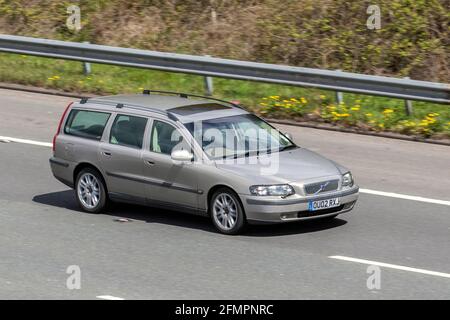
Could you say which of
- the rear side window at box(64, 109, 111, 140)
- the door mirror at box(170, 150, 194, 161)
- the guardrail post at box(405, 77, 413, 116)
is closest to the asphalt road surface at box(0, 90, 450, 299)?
the door mirror at box(170, 150, 194, 161)

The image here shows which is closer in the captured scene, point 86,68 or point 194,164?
point 194,164

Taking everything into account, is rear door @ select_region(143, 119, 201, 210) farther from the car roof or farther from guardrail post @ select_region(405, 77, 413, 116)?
guardrail post @ select_region(405, 77, 413, 116)

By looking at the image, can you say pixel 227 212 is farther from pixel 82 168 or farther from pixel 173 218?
pixel 82 168

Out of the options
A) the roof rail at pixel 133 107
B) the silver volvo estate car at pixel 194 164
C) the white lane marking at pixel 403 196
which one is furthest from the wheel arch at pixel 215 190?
the white lane marking at pixel 403 196

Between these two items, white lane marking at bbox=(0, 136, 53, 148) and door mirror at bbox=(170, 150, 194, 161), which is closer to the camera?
door mirror at bbox=(170, 150, 194, 161)

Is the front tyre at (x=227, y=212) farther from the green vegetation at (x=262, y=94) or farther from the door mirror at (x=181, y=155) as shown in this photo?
the green vegetation at (x=262, y=94)

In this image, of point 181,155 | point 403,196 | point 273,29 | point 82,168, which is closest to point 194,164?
point 181,155

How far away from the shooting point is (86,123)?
1449cm

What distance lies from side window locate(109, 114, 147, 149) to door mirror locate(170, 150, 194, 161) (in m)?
0.77

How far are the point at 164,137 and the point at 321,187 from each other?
216cm

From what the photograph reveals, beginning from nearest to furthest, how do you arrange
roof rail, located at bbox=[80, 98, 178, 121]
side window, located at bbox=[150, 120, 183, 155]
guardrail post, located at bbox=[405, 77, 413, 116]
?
side window, located at bbox=[150, 120, 183, 155] < roof rail, located at bbox=[80, 98, 178, 121] < guardrail post, located at bbox=[405, 77, 413, 116]

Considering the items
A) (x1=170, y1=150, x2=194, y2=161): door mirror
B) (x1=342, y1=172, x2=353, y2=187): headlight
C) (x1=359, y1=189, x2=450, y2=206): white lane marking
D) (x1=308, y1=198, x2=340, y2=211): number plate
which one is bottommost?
(x1=359, y1=189, x2=450, y2=206): white lane marking

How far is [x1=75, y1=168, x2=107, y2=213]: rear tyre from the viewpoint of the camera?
14.1 meters

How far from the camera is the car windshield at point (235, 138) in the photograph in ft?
43.6
